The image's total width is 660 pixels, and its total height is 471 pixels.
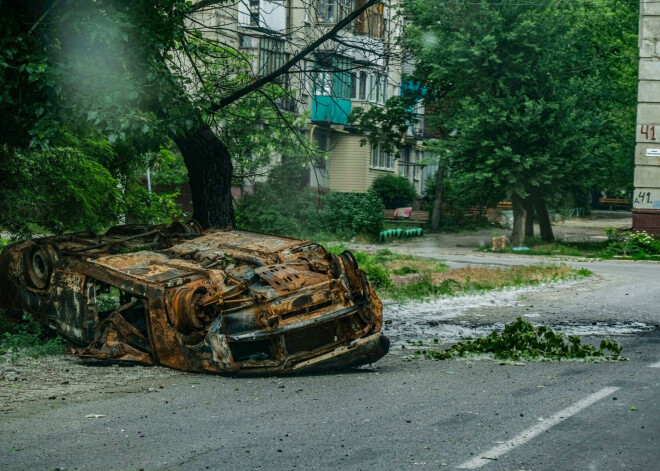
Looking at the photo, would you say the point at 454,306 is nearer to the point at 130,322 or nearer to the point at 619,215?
the point at 130,322

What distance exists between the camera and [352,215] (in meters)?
42.3

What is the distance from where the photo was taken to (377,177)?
50375 mm

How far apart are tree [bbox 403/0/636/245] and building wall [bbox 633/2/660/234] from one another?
199 cm

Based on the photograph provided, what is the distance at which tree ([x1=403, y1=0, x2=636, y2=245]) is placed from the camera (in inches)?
1367

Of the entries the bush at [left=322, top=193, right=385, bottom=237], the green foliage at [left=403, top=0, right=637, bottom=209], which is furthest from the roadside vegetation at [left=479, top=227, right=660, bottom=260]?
the bush at [left=322, top=193, right=385, bottom=237]

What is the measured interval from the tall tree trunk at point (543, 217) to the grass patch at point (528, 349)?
Result: 27.5 meters

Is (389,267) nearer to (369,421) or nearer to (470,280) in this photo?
(470,280)

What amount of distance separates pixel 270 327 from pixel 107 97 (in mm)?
3294

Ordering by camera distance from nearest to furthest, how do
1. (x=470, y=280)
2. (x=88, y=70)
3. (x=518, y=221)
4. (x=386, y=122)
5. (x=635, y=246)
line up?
(x=88, y=70), (x=386, y=122), (x=470, y=280), (x=635, y=246), (x=518, y=221)

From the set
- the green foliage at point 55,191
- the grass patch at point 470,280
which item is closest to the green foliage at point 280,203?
the grass patch at point 470,280

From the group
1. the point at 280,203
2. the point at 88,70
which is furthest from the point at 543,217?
the point at 88,70

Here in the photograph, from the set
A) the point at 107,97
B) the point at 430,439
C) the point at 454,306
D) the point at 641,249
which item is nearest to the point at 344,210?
the point at 641,249

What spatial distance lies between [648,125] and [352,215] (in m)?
13.7

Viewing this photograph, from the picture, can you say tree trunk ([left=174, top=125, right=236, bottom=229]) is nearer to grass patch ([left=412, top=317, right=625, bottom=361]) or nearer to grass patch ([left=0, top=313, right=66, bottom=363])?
grass patch ([left=0, top=313, right=66, bottom=363])
